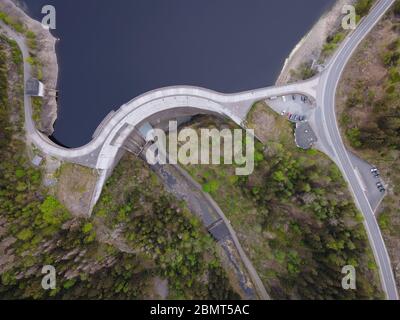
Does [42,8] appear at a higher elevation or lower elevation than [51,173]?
higher

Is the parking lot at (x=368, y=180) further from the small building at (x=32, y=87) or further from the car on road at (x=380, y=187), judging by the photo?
the small building at (x=32, y=87)

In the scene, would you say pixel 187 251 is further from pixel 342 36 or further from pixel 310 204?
pixel 342 36

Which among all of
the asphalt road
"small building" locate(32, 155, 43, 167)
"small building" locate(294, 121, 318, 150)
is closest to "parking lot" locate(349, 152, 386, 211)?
the asphalt road

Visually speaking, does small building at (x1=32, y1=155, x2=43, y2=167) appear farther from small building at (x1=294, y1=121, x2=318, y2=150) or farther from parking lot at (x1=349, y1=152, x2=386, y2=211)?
parking lot at (x1=349, y1=152, x2=386, y2=211)

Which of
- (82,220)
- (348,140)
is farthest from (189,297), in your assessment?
(348,140)

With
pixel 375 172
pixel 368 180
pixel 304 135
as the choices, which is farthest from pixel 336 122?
pixel 368 180

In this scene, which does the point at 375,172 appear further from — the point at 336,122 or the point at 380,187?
the point at 336,122

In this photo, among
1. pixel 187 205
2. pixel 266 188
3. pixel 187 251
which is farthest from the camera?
pixel 187 205
